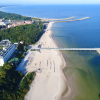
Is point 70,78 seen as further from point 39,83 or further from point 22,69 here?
point 22,69

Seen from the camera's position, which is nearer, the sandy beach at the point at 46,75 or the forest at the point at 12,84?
the forest at the point at 12,84

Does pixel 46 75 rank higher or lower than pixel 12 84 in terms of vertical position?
lower

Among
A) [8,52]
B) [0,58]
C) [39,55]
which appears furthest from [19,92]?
[39,55]

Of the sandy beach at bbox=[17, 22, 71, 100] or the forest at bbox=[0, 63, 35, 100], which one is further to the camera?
the sandy beach at bbox=[17, 22, 71, 100]

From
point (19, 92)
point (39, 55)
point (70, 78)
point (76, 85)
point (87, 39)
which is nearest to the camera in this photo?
point (19, 92)
